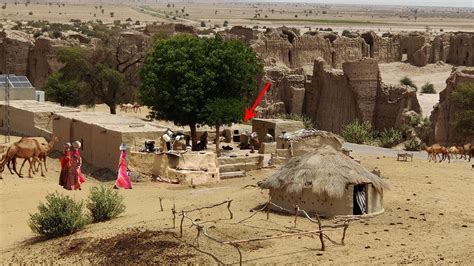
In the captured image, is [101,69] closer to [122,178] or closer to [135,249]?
[122,178]

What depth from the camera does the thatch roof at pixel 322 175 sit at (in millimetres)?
19234

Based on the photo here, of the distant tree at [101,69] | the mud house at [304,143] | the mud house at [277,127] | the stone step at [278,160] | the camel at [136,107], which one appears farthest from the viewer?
the camel at [136,107]

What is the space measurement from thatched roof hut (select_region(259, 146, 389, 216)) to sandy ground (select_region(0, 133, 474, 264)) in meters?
0.59

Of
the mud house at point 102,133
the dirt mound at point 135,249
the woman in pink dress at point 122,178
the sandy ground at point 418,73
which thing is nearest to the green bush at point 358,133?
the mud house at point 102,133

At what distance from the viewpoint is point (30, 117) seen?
32438mm

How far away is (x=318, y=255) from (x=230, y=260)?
170cm

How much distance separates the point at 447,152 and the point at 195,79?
9.40 meters

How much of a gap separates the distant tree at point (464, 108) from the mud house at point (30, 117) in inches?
601

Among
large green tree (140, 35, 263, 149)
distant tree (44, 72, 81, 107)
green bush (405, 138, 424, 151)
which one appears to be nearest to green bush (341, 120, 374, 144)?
green bush (405, 138, 424, 151)

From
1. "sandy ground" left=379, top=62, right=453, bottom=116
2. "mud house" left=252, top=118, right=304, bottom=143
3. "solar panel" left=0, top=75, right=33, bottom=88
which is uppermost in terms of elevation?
"sandy ground" left=379, top=62, right=453, bottom=116

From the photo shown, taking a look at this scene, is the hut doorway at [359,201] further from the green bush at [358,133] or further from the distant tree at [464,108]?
the green bush at [358,133]

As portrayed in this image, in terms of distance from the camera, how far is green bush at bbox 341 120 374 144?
3525 cm

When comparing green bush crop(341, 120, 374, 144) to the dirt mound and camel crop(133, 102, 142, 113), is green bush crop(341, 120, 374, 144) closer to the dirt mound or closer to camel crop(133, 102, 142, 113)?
camel crop(133, 102, 142, 113)

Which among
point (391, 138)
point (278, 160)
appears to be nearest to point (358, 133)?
point (391, 138)
